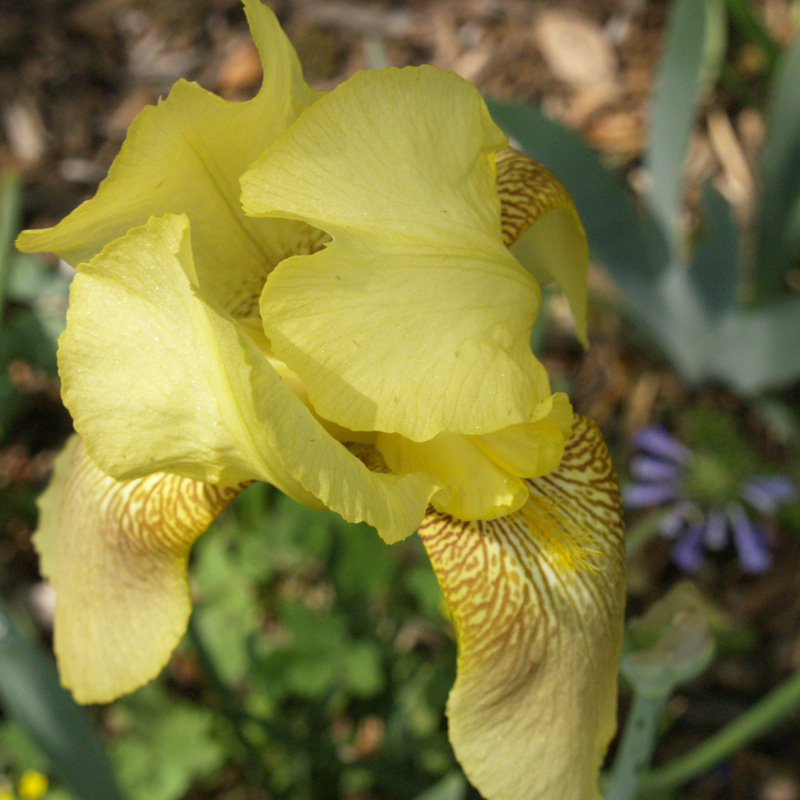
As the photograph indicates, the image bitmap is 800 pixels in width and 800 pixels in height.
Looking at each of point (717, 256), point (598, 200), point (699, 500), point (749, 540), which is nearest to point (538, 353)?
point (598, 200)

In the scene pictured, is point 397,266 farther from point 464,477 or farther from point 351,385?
point 464,477

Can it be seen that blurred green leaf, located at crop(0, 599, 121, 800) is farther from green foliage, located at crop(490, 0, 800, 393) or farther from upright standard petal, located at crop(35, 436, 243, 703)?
green foliage, located at crop(490, 0, 800, 393)

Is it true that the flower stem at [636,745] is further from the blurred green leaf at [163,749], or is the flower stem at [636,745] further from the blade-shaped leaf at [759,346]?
the blade-shaped leaf at [759,346]

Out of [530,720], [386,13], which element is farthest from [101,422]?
[386,13]

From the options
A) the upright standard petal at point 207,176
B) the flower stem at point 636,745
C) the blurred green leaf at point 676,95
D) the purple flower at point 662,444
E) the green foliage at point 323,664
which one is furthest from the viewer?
the purple flower at point 662,444

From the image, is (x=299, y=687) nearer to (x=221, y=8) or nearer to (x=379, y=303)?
(x=379, y=303)

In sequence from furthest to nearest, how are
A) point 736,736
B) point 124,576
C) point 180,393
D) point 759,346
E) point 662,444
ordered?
point 662,444 < point 759,346 < point 736,736 < point 124,576 < point 180,393

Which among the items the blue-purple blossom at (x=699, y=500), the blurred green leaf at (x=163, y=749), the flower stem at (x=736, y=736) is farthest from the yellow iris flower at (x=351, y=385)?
the blue-purple blossom at (x=699, y=500)
